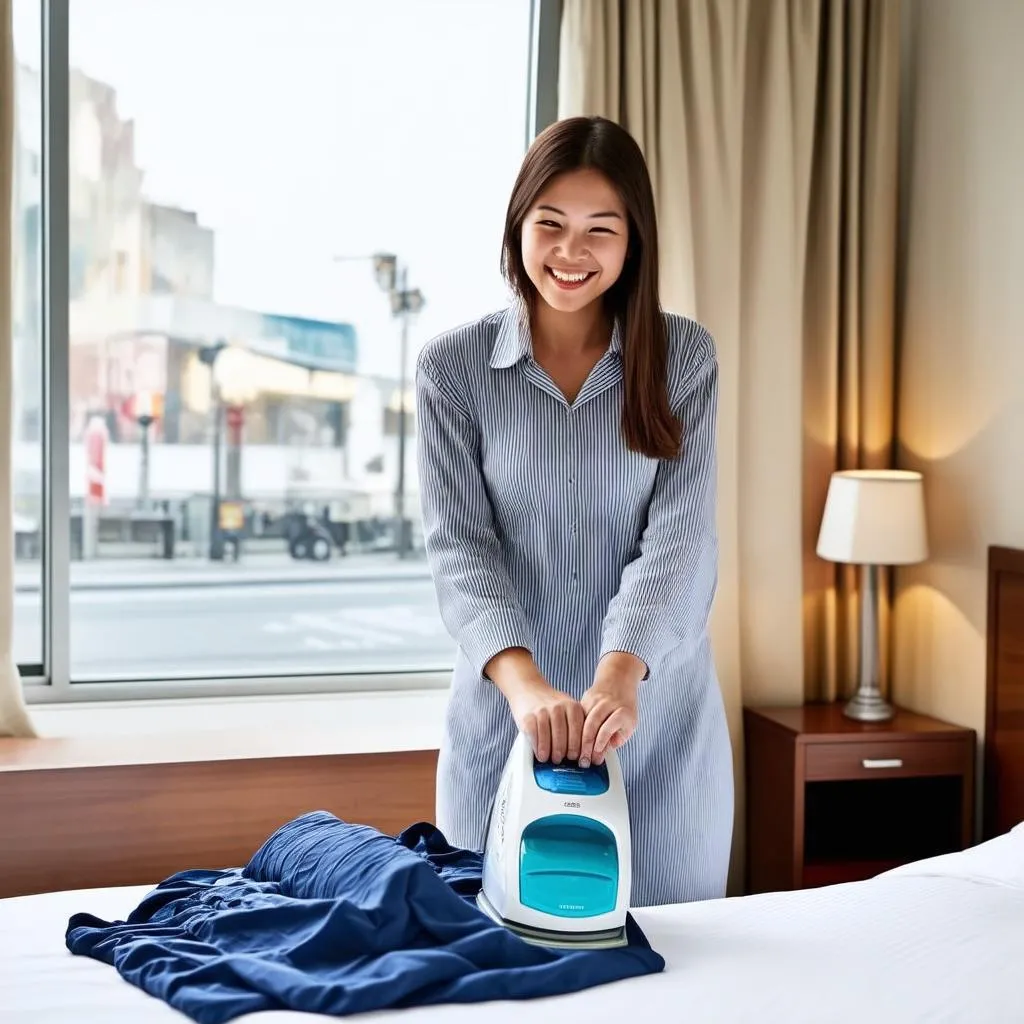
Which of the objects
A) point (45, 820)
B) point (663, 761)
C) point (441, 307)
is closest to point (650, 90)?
point (441, 307)

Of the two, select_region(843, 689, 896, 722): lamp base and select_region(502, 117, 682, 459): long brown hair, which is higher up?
select_region(502, 117, 682, 459): long brown hair

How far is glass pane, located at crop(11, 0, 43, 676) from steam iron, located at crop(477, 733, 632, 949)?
6.66 feet

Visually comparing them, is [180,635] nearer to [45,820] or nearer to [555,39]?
[45,820]

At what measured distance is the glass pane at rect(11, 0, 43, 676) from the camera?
316 cm

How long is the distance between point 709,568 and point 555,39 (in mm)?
1954

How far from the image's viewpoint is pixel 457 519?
1.85 metres

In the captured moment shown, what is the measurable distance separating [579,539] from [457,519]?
179mm

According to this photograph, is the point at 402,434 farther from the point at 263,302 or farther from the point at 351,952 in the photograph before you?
the point at 351,952

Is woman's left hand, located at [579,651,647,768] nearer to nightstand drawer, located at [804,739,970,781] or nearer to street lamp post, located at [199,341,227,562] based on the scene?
nightstand drawer, located at [804,739,970,781]

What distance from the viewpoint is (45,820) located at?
2.75 m

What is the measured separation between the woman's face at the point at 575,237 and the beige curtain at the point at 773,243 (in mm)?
1490

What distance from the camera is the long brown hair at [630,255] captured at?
176 cm

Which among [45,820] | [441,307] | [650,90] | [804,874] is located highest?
[650,90]

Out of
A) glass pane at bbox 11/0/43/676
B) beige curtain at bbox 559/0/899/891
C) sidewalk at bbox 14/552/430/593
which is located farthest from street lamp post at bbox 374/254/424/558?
glass pane at bbox 11/0/43/676
